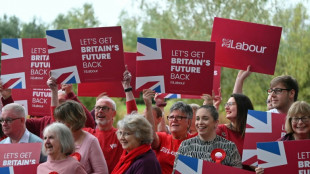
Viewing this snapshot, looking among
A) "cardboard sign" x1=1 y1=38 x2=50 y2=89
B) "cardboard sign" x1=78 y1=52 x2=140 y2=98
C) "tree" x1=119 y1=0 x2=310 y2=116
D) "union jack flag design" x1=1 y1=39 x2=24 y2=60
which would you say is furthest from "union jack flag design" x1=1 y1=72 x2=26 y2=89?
"tree" x1=119 y1=0 x2=310 y2=116

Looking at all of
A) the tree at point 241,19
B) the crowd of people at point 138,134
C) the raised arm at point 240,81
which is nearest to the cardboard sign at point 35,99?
the crowd of people at point 138,134

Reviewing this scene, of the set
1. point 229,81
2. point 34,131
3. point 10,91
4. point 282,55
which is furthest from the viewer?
point 229,81

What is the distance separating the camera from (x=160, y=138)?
7594mm

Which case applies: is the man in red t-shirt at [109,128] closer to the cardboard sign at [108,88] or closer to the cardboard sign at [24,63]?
the cardboard sign at [108,88]

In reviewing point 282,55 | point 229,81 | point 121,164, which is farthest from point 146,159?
point 229,81

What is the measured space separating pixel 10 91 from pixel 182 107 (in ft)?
9.84

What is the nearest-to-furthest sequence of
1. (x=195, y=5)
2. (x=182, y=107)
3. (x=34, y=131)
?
(x=182, y=107) → (x=34, y=131) → (x=195, y=5)

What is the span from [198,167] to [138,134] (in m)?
0.71

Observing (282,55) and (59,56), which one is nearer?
(59,56)

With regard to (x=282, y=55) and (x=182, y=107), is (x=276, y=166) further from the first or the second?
(x=282, y=55)

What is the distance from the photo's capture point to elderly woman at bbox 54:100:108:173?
6832mm

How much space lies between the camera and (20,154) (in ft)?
23.5

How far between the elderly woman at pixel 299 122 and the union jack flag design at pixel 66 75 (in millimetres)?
2917

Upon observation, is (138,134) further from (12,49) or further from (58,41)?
(12,49)
